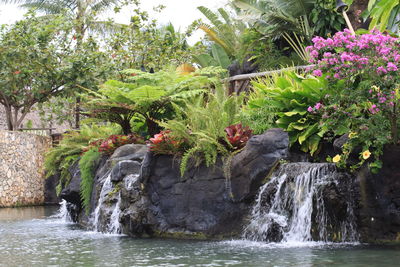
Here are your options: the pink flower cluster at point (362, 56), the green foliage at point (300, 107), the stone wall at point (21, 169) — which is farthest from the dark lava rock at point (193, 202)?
the stone wall at point (21, 169)

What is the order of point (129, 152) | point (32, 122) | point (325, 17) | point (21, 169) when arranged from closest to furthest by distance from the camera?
1. point (129, 152)
2. point (325, 17)
3. point (21, 169)
4. point (32, 122)

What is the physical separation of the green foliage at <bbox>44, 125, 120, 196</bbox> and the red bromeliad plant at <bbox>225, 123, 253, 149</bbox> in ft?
16.9

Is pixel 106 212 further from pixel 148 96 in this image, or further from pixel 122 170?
pixel 148 96

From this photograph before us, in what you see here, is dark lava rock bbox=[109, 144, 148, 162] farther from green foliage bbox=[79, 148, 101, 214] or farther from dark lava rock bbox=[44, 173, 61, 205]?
dark lava rock bbox=[44, 173, 61, 205]

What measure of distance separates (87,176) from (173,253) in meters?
4.79

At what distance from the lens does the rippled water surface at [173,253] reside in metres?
6.40

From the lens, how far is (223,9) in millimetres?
22750

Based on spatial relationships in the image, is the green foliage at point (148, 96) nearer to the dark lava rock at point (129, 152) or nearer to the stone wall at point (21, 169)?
the dark lava rock at point (129, 152)

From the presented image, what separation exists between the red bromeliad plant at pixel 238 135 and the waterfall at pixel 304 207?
33.8 inches

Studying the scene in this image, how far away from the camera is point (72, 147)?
14.4 metres

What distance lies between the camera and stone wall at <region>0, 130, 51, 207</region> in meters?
18.2

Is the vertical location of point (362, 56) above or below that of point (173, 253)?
above

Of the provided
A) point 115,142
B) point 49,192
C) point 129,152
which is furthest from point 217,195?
point 49,192

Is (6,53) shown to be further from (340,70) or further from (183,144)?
(340,70)
